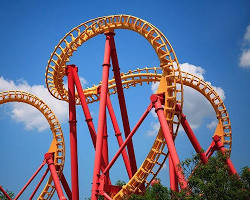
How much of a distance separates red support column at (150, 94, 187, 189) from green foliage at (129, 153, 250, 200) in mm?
339

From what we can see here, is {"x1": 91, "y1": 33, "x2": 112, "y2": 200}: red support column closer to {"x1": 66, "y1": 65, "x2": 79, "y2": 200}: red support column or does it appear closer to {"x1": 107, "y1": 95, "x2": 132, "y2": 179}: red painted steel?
{"x1": 66, "y1": 65, "x2": 79, "y2": 200}: red support column

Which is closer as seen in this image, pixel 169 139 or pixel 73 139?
pixel 169 139

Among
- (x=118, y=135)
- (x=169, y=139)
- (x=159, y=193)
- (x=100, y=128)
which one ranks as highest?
(x=118, y=135)

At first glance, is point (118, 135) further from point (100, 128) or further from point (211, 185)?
point (211, 185)

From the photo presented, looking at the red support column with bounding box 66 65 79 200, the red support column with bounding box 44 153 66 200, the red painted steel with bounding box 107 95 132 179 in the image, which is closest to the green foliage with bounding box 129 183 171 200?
the red painted steel with bounding box 107 95 132 179

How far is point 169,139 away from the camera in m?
13.1

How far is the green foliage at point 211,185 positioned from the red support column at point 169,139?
339 millimetres

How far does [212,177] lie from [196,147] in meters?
7.44

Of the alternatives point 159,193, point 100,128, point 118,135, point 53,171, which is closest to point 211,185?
point 159,193

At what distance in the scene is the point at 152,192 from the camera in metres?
11.4

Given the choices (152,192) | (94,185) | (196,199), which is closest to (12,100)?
(94,185)

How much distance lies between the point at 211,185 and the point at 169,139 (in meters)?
2.88

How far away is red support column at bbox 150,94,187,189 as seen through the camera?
1209 centimetres

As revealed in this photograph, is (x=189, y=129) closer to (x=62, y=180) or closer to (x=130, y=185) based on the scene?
(x=130, y=185)
